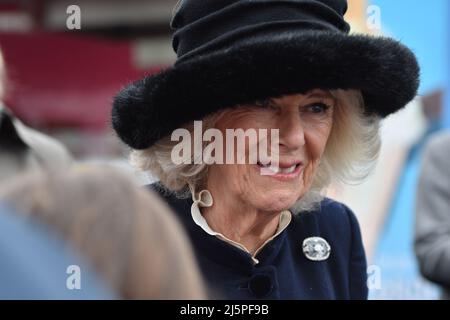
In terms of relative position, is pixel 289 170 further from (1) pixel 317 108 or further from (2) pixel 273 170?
(1) pixel 317 108

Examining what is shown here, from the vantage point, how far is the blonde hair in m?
1.82

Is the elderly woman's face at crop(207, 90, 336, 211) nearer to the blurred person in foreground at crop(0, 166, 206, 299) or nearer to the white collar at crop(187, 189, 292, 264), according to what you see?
the white collar at crop(187, 189, 292, 264)

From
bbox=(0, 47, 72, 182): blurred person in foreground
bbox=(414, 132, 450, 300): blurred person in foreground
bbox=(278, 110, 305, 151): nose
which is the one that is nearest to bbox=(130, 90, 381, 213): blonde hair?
bbox=(278, 110, 305, 151): nose

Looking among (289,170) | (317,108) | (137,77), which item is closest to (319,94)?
(317,108)

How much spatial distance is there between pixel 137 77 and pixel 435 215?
150 cm

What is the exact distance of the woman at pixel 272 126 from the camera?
1619 millimetres

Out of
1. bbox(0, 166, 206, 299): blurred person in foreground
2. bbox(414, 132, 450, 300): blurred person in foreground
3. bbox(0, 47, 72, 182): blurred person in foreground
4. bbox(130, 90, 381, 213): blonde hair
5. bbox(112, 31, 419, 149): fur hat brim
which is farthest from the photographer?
bbox(414, 132, 450, 300): blurred person in foreground

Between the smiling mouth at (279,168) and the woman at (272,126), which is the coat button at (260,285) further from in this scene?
the smiling mouth at (279,168)

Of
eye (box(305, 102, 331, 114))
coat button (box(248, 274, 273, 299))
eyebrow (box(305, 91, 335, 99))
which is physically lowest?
coat button (box(248, 274, 273, 299))

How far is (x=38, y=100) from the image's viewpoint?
6098 millimetres

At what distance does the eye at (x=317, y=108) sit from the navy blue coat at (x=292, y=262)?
0.93 feet
